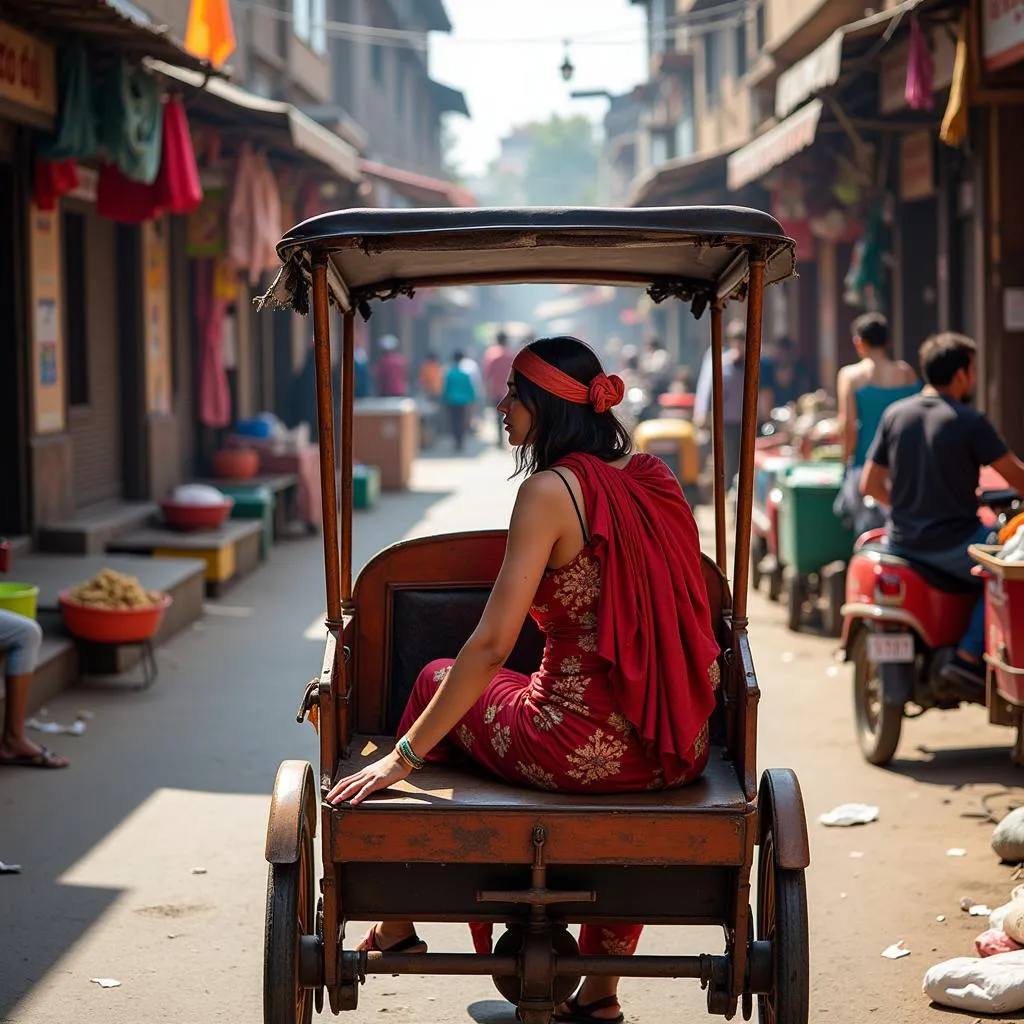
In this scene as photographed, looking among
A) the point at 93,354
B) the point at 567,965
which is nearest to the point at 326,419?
the point at 567,965

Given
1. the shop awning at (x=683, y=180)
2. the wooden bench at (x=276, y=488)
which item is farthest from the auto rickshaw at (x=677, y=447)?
the shop awning at (x=683, y=180)

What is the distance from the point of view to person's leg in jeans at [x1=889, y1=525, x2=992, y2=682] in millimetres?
7109

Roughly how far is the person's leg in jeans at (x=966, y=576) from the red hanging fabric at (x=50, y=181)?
6145 mm

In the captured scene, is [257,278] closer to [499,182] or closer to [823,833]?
[823,833]

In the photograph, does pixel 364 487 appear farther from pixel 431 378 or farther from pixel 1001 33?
pixel 431 378

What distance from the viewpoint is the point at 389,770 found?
400 cm

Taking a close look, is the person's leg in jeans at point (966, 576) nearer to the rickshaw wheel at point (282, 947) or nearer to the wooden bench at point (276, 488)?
the rickshaw wheel at point (282, 947)

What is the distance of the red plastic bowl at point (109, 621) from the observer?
9164mm

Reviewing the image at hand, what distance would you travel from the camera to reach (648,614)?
4004mm

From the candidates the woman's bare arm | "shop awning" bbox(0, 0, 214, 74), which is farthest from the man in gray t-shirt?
"shop awning" bbox(0, 0, 214, 74)

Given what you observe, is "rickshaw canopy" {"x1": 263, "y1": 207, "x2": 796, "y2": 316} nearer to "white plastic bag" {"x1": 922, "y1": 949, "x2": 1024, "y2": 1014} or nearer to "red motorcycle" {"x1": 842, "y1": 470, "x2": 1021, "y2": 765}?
"white plastic bag" {"x1": 922, "y1": 949, "x2": 1024, "y2": 1014}

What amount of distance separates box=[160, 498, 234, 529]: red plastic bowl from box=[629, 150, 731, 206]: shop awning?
988 cm

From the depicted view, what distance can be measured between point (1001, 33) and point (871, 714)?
4.48 m

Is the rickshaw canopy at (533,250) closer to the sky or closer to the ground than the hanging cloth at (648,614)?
closer to the sky
